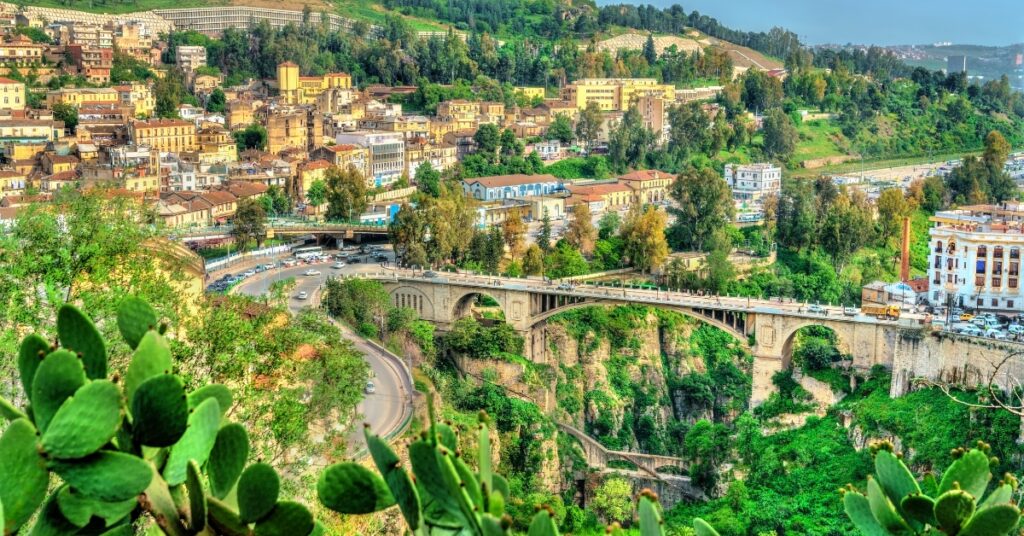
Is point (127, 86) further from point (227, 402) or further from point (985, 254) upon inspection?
point (227, 402)

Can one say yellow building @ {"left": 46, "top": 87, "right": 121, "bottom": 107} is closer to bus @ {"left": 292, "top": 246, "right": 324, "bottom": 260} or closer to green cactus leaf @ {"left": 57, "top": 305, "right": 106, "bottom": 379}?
bus @ {"left": 292, "top": 246, "right": 324, "bottom": 260}

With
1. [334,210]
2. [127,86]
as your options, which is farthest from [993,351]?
[127,86]

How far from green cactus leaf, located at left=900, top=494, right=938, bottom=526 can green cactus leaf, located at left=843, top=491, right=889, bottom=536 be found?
0.48 ft

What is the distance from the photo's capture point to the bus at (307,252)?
31261 mm

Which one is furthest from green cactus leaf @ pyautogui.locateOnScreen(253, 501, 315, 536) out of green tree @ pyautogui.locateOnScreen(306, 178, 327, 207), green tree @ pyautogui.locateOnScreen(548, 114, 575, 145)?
green tree @ pyautogui.locateOnScreen(548, 114, 575, 145)

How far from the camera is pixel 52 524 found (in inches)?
131

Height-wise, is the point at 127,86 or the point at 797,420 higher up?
the point at 127,86

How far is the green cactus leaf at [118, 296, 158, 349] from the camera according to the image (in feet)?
12.2

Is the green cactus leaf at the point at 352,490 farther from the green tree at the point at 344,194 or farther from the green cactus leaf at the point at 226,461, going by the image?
the green tree at the point at 344,194

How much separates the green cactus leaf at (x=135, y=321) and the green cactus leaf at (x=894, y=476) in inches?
81.5

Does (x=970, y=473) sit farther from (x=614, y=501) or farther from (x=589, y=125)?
(x=589, y=125)

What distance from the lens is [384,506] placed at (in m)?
3.38

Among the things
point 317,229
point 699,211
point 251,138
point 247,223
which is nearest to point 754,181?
point 699,211

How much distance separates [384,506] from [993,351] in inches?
762
